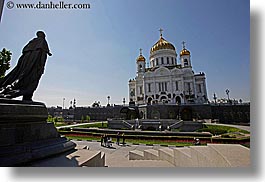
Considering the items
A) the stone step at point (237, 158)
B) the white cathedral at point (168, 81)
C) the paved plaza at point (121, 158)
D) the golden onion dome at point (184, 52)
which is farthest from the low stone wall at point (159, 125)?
the golden onion dome at point (184, 52)

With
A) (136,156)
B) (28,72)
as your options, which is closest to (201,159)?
(136,156)

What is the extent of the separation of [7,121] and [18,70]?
1.47 meters

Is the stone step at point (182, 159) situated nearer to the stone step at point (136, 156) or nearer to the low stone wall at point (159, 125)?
the stone step at point (136, 156)

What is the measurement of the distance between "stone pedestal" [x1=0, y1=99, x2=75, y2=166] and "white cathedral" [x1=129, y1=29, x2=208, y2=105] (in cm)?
2596

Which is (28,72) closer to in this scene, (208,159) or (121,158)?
(121,158)

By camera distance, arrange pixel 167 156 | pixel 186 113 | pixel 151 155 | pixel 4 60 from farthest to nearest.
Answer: pixel 186 113
pixel 4 60
pixel 151 155
pixel 167 156

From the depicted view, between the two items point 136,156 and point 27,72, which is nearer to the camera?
point 27,72

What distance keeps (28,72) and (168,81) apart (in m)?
28.1

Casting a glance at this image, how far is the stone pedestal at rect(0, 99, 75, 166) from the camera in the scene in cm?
274

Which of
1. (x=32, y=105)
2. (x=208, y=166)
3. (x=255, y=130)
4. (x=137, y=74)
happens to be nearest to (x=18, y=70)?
(x=32, y=105)

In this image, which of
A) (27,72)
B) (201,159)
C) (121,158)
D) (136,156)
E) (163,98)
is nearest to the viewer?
(201,159)

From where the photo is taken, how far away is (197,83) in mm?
31531

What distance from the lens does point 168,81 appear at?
99.0ft

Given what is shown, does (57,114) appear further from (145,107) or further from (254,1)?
(254,1)
